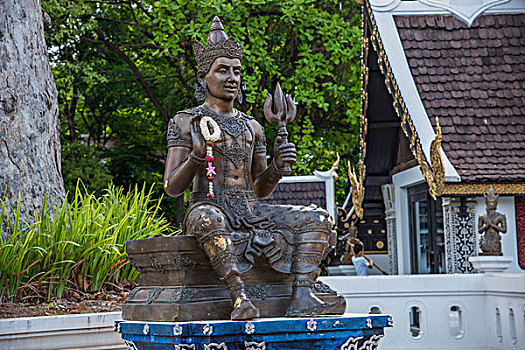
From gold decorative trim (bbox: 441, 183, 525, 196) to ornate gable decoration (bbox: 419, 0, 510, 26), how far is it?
3.22 m

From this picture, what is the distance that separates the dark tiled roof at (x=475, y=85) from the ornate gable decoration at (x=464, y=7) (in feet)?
0.37

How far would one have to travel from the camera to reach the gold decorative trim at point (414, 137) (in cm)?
1119

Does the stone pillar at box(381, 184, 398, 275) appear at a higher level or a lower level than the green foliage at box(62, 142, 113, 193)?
lower

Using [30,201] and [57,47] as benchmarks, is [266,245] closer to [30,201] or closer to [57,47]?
[30,201]

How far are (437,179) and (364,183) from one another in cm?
440

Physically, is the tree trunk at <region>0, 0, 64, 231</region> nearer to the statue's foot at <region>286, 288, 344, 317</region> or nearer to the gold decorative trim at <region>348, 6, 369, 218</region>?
the statue's foot at <region>286, 288, 344, 317</region>

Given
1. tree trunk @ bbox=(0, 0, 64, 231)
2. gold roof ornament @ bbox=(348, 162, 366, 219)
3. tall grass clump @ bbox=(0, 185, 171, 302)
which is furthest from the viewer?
gold roof ornament @ bbox=(348, 162, 366, 219)

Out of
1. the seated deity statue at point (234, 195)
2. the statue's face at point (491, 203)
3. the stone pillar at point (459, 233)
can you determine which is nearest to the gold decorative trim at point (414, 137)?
the stone pillar at point (459, 233)

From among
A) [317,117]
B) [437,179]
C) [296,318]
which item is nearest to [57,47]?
[317,117]

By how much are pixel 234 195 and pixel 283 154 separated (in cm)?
42

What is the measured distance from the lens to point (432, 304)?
10219mm

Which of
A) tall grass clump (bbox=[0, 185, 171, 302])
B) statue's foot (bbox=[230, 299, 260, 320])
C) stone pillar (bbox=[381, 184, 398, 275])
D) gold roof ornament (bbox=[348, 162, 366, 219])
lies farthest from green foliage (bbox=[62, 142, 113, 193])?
statue's foot (bbox=[230, 299, 260, 320])

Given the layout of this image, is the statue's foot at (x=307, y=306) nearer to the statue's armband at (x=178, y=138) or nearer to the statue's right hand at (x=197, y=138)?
the statue's right hand at (x=197, y=138)

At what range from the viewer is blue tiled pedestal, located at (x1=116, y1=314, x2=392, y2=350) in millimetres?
4391
